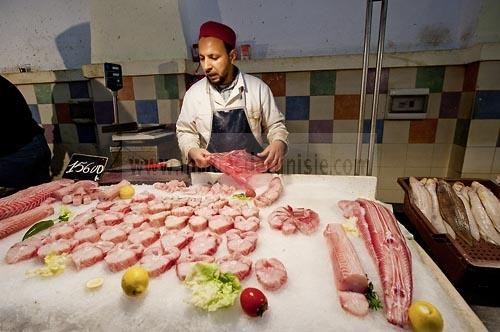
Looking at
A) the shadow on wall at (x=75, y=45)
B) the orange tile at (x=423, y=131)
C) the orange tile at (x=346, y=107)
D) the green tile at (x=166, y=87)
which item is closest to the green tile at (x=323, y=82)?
the orange tile at (x=346, y=107)

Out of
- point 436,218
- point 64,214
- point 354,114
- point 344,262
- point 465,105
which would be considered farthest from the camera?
point 354,114

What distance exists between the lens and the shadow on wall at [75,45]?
3.83 m

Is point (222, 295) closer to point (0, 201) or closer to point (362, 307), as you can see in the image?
point (362, 307)

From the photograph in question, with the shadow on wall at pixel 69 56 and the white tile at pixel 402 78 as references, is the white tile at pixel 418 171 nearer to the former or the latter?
the white tile at pixel 402 78

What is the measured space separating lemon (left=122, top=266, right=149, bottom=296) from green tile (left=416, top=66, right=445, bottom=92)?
141 inches

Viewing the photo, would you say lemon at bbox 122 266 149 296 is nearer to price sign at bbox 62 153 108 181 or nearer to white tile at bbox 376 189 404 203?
price sign at bbox 62 153 108 181

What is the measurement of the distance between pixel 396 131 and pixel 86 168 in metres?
3.50

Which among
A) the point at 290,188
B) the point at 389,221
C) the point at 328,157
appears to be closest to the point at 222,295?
the point at 389,221

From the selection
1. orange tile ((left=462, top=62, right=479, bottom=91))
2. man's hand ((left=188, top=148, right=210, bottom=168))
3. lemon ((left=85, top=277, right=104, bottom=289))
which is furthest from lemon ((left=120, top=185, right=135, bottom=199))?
orange tile ((left=462, top=62, right=479, bottom=91))

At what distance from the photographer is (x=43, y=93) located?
3.91 meters

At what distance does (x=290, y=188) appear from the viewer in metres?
1.90

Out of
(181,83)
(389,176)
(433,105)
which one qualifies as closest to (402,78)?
(433,105)

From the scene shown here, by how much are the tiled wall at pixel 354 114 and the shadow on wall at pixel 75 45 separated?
0.44 metres

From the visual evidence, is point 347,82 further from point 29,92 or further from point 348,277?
point 29,92
